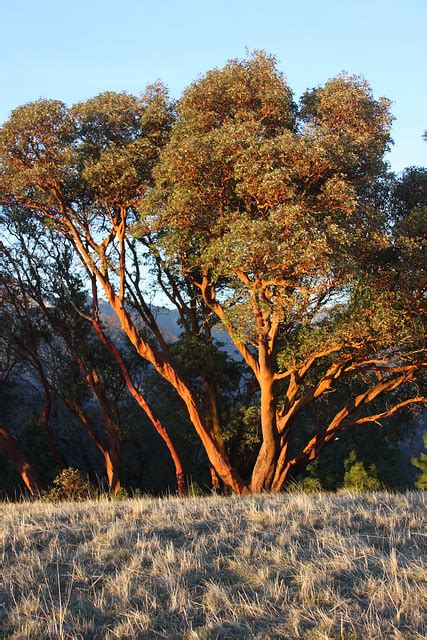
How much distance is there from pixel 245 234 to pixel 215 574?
29.6ft

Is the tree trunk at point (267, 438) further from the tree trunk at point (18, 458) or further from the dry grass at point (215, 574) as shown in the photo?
the dry grass at point (215, 574)

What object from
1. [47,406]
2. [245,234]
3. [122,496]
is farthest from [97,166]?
[47,406]

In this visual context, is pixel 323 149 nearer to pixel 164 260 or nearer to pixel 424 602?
pixel 164 260

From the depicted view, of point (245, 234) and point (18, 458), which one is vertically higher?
point (245, 234)

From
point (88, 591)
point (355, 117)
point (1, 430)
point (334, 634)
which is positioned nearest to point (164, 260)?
point (355, 117)

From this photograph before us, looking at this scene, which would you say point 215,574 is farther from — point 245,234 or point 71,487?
point 71,487

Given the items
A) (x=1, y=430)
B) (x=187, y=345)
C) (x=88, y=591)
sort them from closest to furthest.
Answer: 1. (x=88, y=591)
2. (x=187, y=345)
3. (x=1, y=430)

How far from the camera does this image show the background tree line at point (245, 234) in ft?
51.4

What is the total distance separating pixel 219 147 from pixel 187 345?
7.66 meters

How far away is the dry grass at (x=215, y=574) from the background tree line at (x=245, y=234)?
22.9 ft

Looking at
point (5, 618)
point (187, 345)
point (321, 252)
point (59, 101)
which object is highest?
point (59, 101)

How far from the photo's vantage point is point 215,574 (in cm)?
713

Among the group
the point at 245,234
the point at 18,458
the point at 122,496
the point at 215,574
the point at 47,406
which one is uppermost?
the point at 245,234

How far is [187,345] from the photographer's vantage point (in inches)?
842
